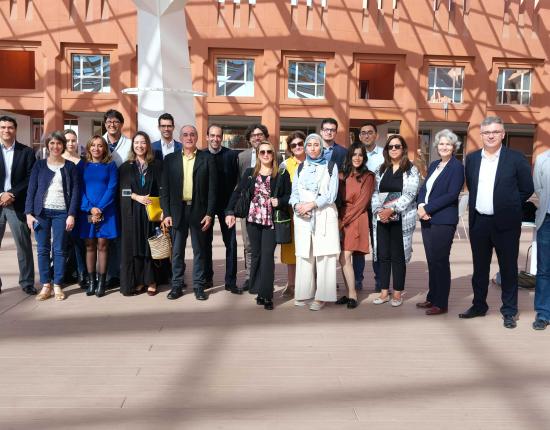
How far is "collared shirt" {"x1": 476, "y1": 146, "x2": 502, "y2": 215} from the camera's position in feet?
14.6

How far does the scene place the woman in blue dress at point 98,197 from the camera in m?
5.23

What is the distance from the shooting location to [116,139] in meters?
5.64

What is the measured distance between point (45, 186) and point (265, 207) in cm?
210

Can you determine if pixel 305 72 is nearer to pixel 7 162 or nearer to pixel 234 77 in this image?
pixel 234 77

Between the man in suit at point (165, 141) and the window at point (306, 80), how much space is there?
14.5 m

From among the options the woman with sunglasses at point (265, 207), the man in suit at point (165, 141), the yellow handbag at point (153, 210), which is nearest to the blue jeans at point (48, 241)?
the yellow handbag at point (153, 210)

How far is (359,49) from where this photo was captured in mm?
19609

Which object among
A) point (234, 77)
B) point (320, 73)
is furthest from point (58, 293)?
point (320, 73)

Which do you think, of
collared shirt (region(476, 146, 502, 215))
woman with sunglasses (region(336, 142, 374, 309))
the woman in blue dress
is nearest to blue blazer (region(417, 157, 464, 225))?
collared shirt (region(476, 146, 502, 215))

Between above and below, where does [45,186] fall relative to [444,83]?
below

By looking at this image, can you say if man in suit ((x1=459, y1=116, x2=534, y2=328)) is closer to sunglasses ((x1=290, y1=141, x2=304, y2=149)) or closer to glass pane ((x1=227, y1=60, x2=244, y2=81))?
sunglasses ((x1=290, y1=141, x2=304, y2=149))

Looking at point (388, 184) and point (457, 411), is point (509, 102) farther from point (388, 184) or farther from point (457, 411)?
point (457, 411)

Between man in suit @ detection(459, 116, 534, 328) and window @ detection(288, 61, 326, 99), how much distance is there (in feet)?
51.7

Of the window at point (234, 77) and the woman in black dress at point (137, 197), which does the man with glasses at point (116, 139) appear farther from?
the window at point (234, 77)
